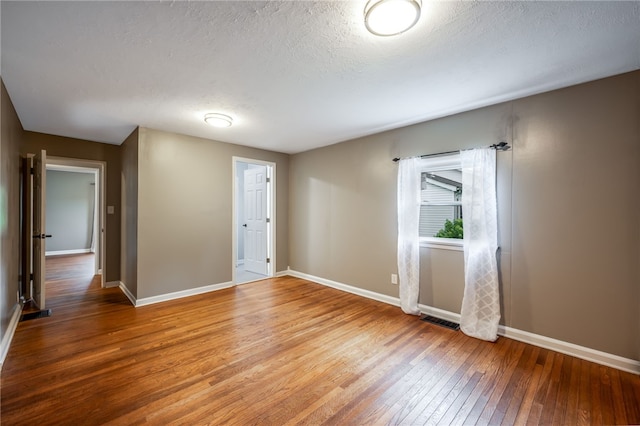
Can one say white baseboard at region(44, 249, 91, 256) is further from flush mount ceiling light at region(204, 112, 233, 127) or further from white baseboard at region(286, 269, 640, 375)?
white baseboard at region(286, 269, 640, 375)

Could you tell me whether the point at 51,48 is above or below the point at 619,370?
above

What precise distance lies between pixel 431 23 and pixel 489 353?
106 inches

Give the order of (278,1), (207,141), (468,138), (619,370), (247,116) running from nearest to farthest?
(278,1), (619,370), (468,138), (247,116), (207,141)

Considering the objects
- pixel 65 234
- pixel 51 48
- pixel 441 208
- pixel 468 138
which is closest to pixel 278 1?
pixel 51 48

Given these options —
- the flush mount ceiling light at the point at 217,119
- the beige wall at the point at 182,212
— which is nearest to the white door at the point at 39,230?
the beige wall at the point at 182,212

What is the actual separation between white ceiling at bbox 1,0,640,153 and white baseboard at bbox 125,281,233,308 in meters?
2.37

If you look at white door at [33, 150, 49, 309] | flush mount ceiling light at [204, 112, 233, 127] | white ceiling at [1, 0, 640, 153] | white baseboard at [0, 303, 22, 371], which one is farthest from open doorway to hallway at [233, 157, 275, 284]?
white baseboard at [0, 303, 22, 371]

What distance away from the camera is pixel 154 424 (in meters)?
1.63

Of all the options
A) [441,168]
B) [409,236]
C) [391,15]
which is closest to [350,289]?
[409,236]

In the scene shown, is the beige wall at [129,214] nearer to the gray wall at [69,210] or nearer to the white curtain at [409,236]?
the white curtain at [409,236]

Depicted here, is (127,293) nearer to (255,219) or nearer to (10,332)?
(10,332)

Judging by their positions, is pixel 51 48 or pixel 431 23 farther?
pixel 51 48

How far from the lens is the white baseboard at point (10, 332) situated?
2.31 metres

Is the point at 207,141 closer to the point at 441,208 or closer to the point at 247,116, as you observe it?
the point at 247,116
